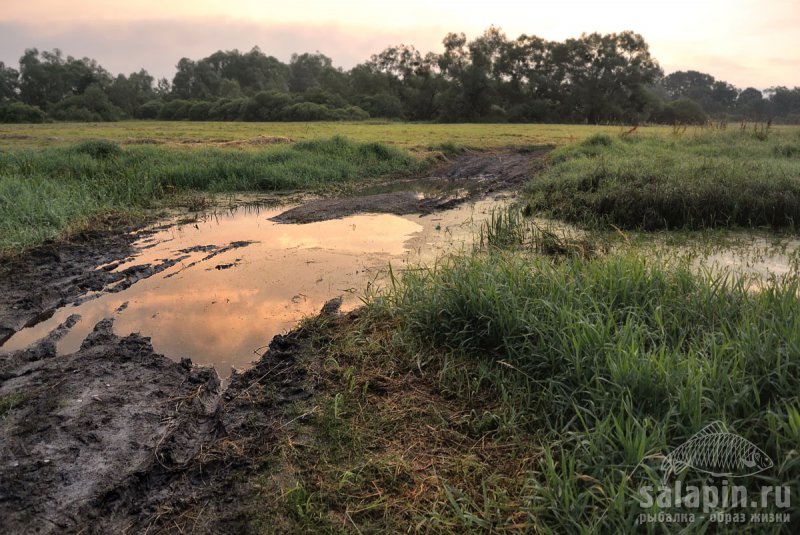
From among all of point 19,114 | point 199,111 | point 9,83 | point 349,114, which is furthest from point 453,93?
point 9,83

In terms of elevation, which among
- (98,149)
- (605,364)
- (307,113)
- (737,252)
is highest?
(307,113)

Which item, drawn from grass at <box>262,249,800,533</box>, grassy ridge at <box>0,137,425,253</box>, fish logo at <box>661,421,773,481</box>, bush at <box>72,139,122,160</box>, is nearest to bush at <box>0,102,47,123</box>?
grassy ridge at <box>0,137,425,253</box>

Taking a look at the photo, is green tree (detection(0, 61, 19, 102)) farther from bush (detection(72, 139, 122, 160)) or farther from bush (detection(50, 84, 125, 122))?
bush (detection(72, 139, 122, 160))

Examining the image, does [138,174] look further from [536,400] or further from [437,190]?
[536,400]

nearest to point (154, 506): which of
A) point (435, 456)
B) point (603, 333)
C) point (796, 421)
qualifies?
point (435, 456)

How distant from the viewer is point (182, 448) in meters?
2.96

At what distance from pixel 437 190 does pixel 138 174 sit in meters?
7.42

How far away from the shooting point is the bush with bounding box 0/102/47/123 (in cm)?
4538

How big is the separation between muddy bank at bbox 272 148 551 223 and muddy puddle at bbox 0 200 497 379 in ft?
2.26

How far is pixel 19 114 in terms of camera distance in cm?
4600

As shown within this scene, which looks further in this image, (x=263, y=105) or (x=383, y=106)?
(x=383, y=106)

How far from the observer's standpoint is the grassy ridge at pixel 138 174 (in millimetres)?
7680

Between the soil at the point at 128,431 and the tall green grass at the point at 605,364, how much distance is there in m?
1.31

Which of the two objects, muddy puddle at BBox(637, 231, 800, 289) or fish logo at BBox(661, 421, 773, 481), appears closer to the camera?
fish logo at BBox(661, 421, 773, 481)
